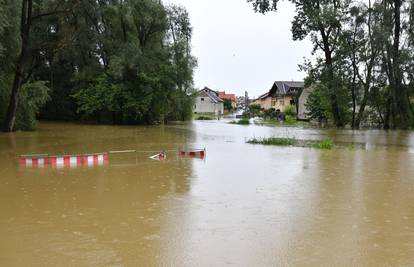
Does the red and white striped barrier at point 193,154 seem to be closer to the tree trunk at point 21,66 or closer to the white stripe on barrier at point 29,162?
the white stripe on barrier at point 29,162

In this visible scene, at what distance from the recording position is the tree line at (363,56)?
113 ft

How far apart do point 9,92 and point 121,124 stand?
15926mm

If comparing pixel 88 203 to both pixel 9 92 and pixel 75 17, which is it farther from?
pixel 9 92

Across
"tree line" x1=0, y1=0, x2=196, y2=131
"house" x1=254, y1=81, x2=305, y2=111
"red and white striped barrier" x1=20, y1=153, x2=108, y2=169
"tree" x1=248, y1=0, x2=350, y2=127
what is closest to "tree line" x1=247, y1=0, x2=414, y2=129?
"tree" x1=248, y1=0, x2=350, y2=127

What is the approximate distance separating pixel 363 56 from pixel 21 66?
26.7 meters

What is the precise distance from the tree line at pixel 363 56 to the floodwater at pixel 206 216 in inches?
1026

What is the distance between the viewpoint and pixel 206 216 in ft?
20.7

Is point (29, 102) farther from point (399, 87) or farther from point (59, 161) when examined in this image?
point (399, 87)

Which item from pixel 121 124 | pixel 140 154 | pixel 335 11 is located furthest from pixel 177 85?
pixel 140 154

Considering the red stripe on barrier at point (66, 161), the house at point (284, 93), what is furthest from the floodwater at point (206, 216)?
the house at point (284, 93)

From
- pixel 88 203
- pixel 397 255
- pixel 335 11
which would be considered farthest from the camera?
pixel 335 11

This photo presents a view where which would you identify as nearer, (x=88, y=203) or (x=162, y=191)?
(x=88, y=203)

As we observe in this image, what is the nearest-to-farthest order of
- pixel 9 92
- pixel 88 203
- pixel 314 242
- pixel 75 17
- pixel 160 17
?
pixel 314 242, pixel 88 203, pixel 75 17, pixel 9 92, pixel 160 17

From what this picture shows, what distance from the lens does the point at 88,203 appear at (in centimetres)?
707
